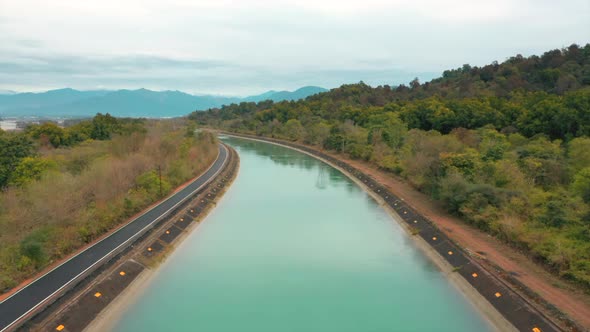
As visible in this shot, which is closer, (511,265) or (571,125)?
(511,265)

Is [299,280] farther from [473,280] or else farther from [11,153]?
[11,153]

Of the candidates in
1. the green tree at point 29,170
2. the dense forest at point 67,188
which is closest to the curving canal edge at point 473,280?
the dense forest at point 67,188

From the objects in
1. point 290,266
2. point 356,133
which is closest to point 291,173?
point 356,133

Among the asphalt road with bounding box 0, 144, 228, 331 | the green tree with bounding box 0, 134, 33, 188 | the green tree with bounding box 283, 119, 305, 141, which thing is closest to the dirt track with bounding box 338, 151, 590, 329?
the asphalt road with bounding box 0, 144, 228, 331

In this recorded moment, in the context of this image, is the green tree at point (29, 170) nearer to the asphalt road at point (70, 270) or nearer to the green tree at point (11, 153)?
the green tree at point (11, 153)

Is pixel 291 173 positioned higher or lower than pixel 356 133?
lower

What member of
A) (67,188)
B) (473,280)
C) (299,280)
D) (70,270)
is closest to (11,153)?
(67,188)

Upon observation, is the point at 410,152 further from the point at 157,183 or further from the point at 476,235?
the point at 157,183
